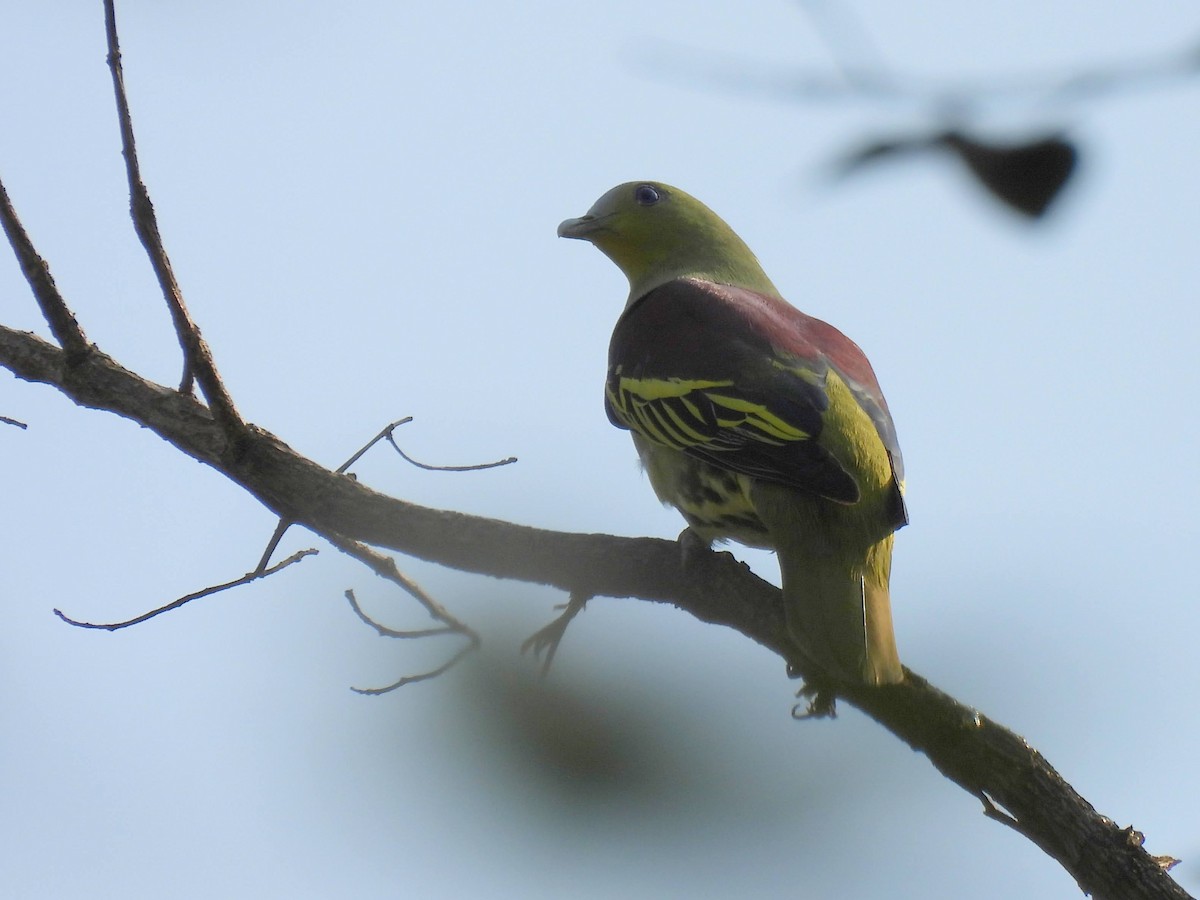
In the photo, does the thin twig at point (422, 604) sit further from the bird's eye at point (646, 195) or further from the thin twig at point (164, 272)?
the bird's eye at point (646, 195)

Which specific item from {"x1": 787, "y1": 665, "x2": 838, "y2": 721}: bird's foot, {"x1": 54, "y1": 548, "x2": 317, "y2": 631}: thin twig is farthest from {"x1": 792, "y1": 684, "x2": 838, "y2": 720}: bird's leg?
{"x1": 54, "y1": 548, "x2": 317, "y2": 631}: thin twig

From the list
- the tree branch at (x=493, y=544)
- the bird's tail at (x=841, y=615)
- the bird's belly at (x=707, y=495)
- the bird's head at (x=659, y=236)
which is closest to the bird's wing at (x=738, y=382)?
the bird's belly at (x=707, y=495)

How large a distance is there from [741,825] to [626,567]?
0.89 metres

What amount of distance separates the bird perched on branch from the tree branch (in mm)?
184

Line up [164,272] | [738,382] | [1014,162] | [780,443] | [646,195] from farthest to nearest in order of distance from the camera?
[646,195], [738,382], [780,443], [164,272], [1014,162]

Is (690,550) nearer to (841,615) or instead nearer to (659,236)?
(841,615)

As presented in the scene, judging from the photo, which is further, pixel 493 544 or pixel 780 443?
pixel 780 443

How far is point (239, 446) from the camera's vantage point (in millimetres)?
4016

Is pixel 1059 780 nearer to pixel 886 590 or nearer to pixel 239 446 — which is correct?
pixel 886 590

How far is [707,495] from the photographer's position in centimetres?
461

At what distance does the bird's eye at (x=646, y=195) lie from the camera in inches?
262

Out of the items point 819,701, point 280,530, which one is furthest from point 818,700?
point 280,530

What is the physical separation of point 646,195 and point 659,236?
25 centimetres

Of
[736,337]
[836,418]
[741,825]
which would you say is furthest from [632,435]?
[741,825]
